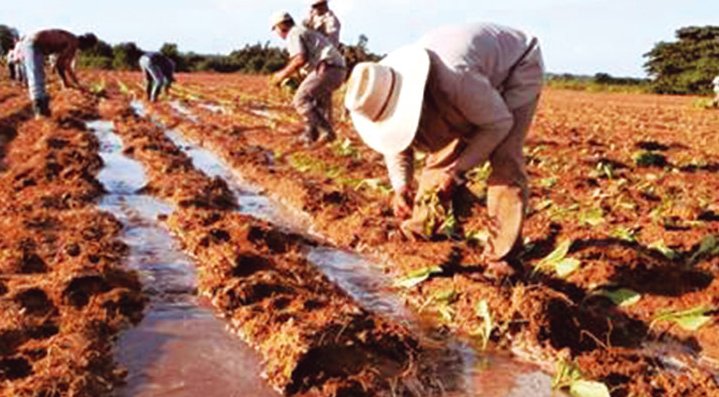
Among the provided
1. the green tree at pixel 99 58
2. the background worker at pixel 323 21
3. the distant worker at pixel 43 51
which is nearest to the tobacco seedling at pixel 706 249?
the background worker at pixel 323 21

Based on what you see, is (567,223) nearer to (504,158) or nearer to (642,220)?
(642,220)

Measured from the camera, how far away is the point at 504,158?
169 inches

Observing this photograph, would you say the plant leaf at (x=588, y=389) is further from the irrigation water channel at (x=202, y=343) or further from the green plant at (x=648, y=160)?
the green plant at (x=648, y=160)

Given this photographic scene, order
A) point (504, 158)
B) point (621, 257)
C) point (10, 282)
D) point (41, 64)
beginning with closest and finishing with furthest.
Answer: point (10, 282)
point (504, 158)
point (621, 257)
point (41, 64)

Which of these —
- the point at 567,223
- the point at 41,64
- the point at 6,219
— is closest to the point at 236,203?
the point at 6,219

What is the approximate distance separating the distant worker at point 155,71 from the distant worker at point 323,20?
713 cm

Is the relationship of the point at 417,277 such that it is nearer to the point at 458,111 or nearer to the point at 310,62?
the point at 458,111

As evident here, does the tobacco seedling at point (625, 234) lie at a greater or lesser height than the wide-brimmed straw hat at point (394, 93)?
lesser

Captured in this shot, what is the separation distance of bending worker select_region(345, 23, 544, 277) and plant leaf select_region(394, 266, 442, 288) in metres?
0.29

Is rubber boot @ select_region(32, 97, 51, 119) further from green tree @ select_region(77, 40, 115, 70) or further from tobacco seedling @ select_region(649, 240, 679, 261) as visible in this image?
green tree @ select_region(77, 40, 115, 70)

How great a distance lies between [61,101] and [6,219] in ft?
34.3

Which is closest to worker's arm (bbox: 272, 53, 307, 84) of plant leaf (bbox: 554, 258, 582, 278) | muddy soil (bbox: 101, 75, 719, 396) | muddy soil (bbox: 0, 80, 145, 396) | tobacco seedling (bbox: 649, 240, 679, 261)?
muddy soil (bbox: 101, 75, 719, 396)

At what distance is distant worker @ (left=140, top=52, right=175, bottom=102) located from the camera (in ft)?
53.8

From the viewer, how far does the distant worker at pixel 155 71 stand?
53.8ft
